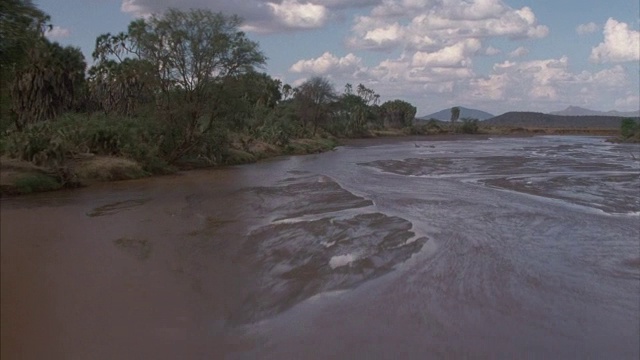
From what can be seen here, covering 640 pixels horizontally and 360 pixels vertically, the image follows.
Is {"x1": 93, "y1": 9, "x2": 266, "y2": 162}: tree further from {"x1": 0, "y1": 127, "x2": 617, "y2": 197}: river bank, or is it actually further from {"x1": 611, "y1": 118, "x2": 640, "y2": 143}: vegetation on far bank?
{"x1": 611, "y1": 118, "x2": 640, "y2": 143}: vegetation on far bank

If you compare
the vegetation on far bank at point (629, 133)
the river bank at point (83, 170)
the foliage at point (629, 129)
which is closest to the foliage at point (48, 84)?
the river bank at point (83, 170)

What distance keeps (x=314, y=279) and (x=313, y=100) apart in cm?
6146

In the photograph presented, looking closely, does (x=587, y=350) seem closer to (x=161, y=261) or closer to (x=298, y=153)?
(x=161, y=261)

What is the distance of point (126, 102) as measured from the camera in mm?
42125

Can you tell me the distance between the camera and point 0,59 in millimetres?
13000

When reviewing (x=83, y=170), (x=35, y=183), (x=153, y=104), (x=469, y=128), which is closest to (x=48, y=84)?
(x=153, y=104)

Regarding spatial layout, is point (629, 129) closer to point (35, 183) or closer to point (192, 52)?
point (192, 52)

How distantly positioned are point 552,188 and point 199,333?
66.8ft

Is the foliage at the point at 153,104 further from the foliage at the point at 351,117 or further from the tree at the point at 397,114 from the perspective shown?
the tree at the point at 397,114

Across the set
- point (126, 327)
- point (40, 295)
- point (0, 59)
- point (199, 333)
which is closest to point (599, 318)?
point (199, 333)

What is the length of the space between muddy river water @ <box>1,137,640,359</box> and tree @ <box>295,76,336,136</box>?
2022 inches

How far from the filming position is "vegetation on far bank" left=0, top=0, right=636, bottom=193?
17786 millimetres

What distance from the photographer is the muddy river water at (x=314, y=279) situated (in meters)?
6.80

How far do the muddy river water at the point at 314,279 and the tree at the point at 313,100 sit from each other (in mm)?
51354
